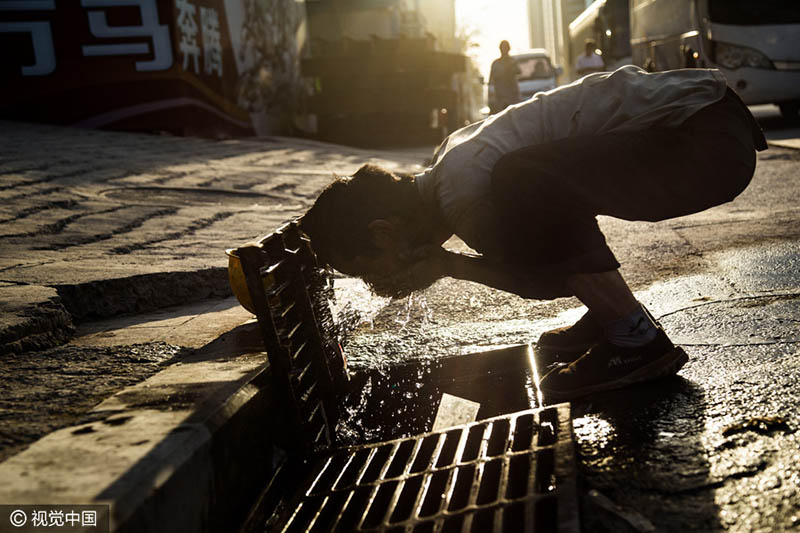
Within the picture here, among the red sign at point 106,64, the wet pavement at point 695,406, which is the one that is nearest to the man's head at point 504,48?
the red sign at point 106,64

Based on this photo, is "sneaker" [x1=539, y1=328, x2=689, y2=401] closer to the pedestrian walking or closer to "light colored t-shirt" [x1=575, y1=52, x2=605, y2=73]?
the pedestrian walking

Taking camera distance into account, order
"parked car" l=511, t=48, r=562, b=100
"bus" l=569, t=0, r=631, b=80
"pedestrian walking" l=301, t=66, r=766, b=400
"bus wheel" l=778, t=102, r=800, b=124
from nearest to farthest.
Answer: "pedestrian walking" l=301, t=66, r=766, b=400 < "bus wheel" l=778, t=102, r=800, b=124 < "bus" l=569, t=0, r=631, b=80 < "parked car" l=511, t=48, r=562, b=100

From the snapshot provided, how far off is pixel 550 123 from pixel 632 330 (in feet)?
2.25

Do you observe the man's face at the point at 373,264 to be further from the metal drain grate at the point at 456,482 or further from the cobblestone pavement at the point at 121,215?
the cobblestone pavement at the point at 121,215

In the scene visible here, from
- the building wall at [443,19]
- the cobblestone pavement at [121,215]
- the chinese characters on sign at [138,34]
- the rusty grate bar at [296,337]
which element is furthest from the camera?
the building wall at [443,19]

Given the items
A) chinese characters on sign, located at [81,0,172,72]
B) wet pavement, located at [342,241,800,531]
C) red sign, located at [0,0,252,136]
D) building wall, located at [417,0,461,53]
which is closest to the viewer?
wet pavement, located at [342,241,800,531]

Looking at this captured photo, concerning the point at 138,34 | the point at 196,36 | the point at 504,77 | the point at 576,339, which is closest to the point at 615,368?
the point at 576,339

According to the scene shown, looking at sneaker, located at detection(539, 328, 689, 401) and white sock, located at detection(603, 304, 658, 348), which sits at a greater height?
white sock, located at detection(603, 304, 658, 348)

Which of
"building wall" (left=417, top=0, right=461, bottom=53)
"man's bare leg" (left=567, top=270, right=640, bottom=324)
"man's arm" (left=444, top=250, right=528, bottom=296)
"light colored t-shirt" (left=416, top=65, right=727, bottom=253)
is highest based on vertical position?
"building wall" (left=417, top=0, right=461, bottom=53)

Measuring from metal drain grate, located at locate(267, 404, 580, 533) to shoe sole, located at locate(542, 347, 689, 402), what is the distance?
180 millimetres

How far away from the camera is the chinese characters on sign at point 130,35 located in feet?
35.0

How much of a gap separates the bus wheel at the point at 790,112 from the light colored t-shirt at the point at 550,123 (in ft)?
35.7

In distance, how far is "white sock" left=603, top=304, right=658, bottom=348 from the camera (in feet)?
7.61

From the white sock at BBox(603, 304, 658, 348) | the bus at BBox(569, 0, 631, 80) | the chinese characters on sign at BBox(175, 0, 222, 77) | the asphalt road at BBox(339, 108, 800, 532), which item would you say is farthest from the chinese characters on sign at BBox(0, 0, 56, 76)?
the bus at BBox(569, 0, 631, 80)
